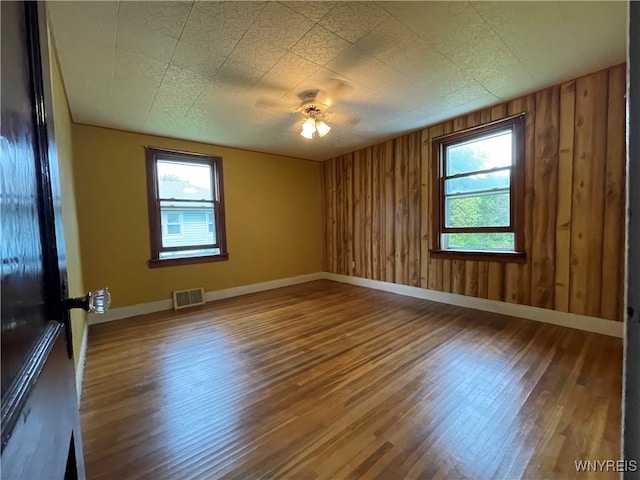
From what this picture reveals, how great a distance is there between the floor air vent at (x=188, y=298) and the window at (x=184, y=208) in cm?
44

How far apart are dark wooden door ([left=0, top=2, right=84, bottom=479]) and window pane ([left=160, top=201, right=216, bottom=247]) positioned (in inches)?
141

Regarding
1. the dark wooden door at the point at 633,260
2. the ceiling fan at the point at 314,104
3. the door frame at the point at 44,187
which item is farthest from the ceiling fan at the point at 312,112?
the dark wooden door at the point at 633,260

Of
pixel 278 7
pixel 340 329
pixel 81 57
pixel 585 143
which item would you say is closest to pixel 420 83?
pixel 278 7

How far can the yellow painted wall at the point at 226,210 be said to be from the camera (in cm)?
340

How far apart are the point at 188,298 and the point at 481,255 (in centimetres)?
408

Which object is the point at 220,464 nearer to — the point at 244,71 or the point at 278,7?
the point at 278,7

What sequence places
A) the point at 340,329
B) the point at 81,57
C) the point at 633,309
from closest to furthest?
the point at 633,309 → the point at 81,57 → the point at 340,329

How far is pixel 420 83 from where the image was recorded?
2.62 m

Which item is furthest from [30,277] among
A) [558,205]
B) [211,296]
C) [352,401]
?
[211,296]

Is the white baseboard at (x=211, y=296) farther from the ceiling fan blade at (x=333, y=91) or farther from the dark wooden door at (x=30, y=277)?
the dark wooden door at (x=30, y=277)

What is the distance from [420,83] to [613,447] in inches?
114

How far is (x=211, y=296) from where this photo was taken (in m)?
4.30

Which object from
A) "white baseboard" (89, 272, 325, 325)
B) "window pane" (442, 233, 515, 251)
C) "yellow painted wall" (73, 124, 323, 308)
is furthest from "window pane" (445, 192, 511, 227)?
"white baseboard" (89, 272, 325, 325)

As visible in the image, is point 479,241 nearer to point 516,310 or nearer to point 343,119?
point 516,310
